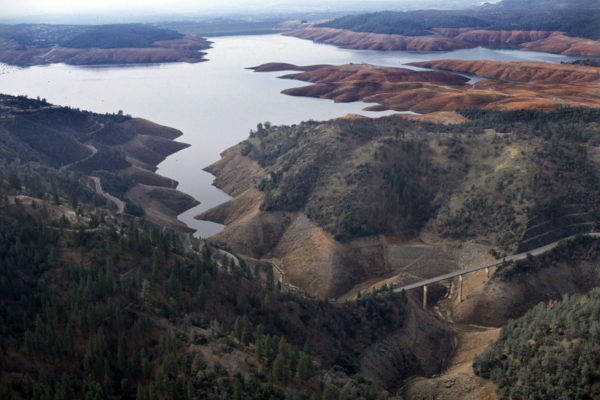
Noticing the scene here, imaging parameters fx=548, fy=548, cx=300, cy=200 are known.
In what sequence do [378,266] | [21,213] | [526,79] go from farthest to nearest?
1. [526,79]
2. [378,266]
3. [21,213]

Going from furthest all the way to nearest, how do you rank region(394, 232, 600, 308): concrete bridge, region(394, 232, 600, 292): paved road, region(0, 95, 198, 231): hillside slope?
1. region(0, 95, 198, 231): hillside slope
2. region(394, 232, 600, 292): paved road
3. region(394, 232, 600, 308): concrete bridge

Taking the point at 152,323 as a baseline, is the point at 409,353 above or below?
below

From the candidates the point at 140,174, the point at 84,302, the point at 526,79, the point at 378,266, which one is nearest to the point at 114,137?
the point at 140,174

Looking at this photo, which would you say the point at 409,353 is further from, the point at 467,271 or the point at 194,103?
the point at 194,103

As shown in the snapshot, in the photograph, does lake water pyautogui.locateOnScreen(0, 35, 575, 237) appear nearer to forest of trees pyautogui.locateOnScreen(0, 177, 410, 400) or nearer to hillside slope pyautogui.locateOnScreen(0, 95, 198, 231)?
hillside slope pyautogui.locateOnScreen(0, 95, 198, 231)

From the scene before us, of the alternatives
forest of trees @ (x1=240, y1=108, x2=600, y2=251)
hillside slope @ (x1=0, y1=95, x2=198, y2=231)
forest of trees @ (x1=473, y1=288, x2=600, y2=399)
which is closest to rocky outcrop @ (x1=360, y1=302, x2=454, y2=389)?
forest of trees @ (x1=473, y1=288, x2=600, y2=399)

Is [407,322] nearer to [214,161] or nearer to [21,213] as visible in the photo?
[21,213]

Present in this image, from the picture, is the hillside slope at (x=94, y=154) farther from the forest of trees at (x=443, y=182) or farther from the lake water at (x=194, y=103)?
the forest of trees at (x=443, y=182)

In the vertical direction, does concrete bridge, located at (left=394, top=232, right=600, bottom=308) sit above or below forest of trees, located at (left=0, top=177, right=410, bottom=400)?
below

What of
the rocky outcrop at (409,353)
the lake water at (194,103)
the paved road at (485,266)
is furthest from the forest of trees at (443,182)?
the lake water at (194,103)

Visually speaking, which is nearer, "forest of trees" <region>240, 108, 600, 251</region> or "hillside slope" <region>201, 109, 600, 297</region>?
"hillside slope" <region>201, 109, 600, 297</region>

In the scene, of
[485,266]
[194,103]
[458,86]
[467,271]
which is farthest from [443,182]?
[458,86]
